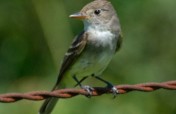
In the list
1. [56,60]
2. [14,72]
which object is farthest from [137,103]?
[14,72]

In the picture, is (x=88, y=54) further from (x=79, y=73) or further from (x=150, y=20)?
(x=150, y=20)

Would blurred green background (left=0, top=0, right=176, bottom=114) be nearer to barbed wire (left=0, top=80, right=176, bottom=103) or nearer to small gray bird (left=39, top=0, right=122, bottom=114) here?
small gray bird (left=39, top=0, right=122, bottom=114)

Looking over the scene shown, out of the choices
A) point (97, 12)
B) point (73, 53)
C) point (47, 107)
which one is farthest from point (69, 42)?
point (47, 107)

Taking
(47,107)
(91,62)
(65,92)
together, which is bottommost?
(47,107)

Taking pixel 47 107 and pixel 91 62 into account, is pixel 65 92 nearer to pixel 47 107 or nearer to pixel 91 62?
pixel 47 107

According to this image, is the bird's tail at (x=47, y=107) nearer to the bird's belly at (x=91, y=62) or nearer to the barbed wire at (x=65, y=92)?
the bird's belly at (x=91, y=62)

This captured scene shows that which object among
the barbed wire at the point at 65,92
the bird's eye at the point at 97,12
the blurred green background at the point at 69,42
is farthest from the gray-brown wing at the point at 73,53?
the barbed wire at the point at 65,92

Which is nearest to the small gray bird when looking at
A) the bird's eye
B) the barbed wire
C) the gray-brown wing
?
the gray-brown wing
